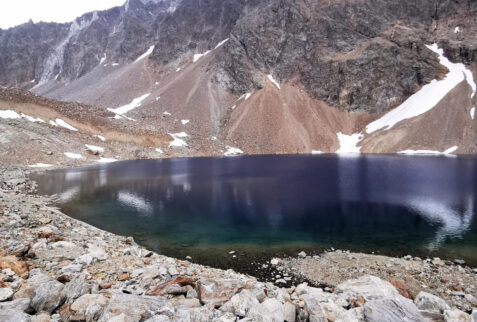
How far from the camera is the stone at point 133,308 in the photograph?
6.71 metres

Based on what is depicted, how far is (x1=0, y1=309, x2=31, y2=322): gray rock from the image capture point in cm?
621

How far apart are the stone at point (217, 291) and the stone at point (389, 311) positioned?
3730 millimetres

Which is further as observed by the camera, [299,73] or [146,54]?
[146,54]

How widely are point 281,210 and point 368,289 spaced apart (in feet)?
51.7

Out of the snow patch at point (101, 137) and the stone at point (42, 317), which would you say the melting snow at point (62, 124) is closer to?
the snow patch at point (101, 137)

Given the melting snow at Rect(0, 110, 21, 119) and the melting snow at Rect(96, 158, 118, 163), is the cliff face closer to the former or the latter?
the melting snow at Rect(96, 158, 118, 163)

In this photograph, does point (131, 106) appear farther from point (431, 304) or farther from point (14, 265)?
point (431, 304)

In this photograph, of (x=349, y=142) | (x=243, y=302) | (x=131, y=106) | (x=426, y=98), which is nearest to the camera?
(x=243, y=302)

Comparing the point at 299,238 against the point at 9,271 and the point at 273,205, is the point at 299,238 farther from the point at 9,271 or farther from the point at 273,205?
the point at 9,271

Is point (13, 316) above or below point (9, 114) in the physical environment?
below

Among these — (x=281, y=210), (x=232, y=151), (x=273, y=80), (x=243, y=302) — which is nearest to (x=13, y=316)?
(x=243, y=302)

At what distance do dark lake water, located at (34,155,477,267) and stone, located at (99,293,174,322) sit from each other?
896cm

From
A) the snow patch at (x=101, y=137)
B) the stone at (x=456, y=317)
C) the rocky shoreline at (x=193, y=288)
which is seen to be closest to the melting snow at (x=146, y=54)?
the snow patch at (x=101, y=137)

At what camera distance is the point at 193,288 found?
8.82 meters
